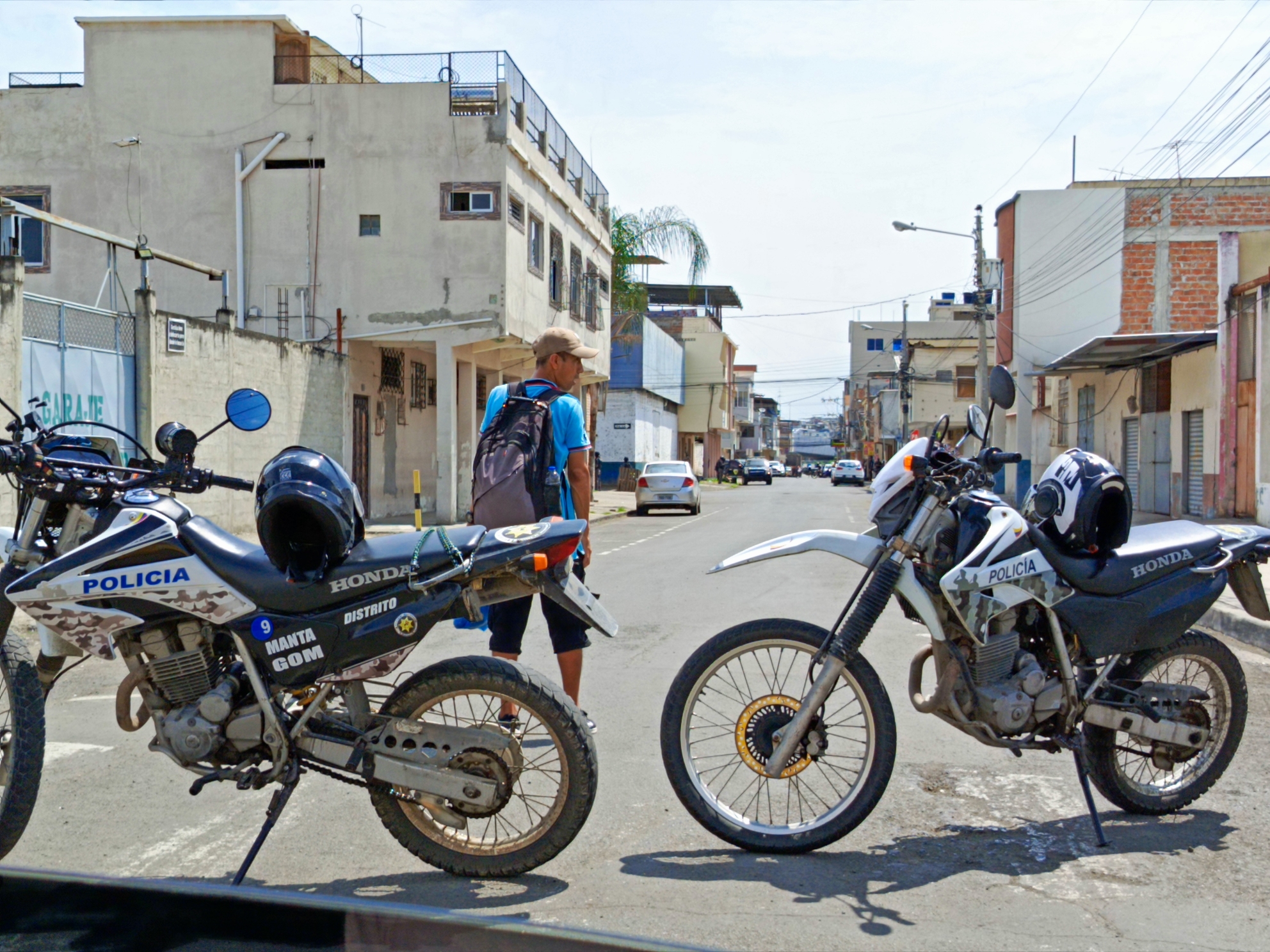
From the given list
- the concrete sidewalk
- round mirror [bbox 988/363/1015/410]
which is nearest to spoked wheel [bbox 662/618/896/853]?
round mirror [bbox 988/363/1015/410]

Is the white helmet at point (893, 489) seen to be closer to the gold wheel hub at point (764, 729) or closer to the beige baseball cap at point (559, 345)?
the gold wheel hub at point (764, 729)

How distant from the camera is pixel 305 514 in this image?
140 inches

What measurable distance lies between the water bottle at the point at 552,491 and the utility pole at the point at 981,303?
27.8 metres

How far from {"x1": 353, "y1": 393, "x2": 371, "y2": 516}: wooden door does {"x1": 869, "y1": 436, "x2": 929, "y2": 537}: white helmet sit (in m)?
19.4

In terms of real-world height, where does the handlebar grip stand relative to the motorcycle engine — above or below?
above

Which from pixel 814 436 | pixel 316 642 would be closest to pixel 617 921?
pixel 316 642

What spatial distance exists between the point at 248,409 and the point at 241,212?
19.9 m

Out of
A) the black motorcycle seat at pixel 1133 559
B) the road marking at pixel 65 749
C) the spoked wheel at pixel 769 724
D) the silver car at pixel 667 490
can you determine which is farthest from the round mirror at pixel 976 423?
the silver car at pixel 667 490

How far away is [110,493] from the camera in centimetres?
379

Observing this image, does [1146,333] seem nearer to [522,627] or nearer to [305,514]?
[522,627]

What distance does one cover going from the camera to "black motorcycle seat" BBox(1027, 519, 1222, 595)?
413 cm

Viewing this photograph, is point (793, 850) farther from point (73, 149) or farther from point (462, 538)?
point (73, 149)

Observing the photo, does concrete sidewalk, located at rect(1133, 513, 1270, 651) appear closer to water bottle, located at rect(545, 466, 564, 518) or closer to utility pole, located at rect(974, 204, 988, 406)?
water bottle, located at rect(545, 466, 564, 518)

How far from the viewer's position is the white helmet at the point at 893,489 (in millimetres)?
4121
